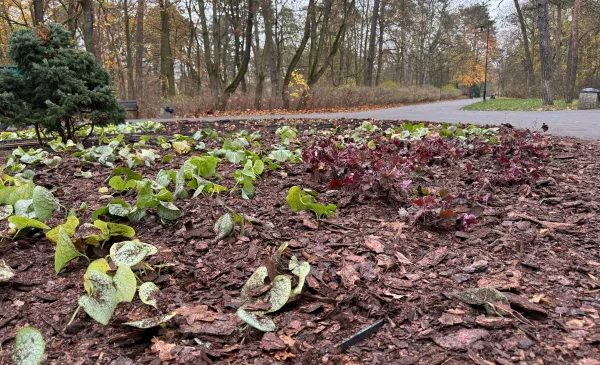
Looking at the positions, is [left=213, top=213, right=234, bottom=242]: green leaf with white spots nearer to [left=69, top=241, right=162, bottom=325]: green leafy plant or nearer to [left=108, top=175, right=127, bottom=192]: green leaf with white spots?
[left=69, top=241, right=162, bottom=325]: green leafy plant

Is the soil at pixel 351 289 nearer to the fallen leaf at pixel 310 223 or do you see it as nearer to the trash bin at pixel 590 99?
the fallen leaf at pixel 310 223

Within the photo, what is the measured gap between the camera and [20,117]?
419cm

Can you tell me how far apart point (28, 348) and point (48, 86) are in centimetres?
405

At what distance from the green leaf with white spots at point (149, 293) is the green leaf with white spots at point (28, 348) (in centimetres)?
30

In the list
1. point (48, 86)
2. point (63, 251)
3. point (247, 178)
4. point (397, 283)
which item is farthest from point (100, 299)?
point (48, 86)

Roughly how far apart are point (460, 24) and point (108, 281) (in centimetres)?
4612

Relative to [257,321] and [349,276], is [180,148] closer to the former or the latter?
[349,276]

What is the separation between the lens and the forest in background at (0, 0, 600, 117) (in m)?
16.2

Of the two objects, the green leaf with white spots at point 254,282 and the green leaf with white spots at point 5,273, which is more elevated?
the green leaf with white spots at point 5,273

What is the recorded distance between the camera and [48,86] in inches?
168

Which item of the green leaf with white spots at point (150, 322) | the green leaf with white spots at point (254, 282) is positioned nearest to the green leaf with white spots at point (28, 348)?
the green leaf with white spots at point (150, 322)

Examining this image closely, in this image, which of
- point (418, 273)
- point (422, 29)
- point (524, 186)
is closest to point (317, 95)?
point (524, 186)

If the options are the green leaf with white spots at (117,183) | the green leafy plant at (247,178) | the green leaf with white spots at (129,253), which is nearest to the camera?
the green leaf with white spots at (129,253)

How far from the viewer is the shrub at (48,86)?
414 cm
